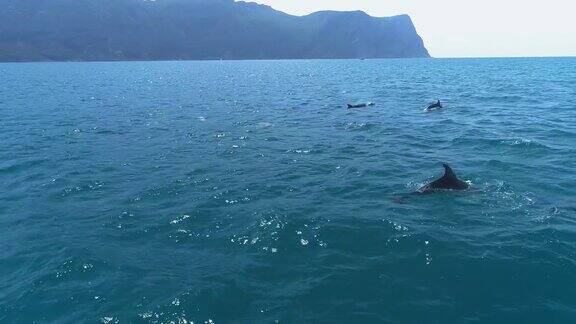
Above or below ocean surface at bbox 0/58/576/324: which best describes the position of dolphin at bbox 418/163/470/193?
above

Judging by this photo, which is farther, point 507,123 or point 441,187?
point 507,123

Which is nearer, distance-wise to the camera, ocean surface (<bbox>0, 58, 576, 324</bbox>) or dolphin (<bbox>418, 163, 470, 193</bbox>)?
ocean surface (<bbox>0, 58, 576, 324</bbox>)

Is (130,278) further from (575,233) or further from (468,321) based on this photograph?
(575,233)

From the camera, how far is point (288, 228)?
1702 cm

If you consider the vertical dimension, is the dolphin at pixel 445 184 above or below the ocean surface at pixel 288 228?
above

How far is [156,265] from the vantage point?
1439cm

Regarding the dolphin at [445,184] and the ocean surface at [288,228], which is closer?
the ocean surface at [288,228]

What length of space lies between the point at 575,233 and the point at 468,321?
7.81 metres

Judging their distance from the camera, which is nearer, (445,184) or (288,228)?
(288,228)

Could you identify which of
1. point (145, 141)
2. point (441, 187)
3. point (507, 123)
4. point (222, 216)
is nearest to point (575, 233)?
point (441, 187)

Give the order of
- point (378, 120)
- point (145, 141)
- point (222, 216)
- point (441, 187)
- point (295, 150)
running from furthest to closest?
1. point (378, 120)
2. point (145, 141)
3. point (295, 150)
4. point (441, 187)
5. point (222, 216)

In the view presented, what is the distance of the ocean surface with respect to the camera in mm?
12258

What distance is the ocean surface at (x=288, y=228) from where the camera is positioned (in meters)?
12.3

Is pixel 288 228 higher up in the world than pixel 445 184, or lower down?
lower down
